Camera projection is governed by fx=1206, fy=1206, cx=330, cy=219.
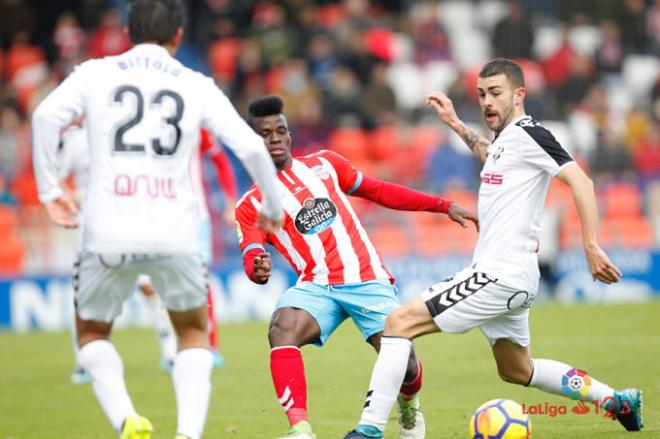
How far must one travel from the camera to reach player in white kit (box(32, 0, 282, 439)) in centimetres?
621

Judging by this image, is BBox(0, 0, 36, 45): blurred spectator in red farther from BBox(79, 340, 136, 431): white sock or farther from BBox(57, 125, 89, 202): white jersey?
BBox(79, 340, 136, 431): white sock

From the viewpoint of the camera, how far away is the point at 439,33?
923 inches

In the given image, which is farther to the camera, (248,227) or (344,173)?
(344,173)

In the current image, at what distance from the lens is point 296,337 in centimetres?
761

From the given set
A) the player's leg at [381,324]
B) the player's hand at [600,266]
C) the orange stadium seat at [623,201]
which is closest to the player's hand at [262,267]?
the player's leg at [381,324]

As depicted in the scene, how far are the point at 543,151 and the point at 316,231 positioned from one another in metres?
1.71

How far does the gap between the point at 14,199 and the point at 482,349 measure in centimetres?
882

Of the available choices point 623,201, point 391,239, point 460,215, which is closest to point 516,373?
point 460,215

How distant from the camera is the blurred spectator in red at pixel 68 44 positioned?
2278 centimetres

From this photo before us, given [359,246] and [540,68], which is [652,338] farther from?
[540,68]

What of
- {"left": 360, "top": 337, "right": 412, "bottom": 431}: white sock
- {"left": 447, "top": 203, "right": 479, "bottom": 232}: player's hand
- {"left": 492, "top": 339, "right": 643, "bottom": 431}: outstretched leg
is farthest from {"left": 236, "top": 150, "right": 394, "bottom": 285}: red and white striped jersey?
{"left": 492, "top": 339, "right": 643, "bottom": 431}: outstretched leg

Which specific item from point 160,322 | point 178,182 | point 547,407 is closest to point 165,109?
point 178,182

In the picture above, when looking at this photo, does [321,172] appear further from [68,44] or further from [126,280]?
[68,44]

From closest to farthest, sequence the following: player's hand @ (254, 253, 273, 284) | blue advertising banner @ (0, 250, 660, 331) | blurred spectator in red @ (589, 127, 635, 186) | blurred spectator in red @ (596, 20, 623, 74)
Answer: player's hand @ (254, 253, 273, 284)
blue advertising banner @ (0, 250, 660, 331)
blurred spectator in red @ (589, 127, 635, 186)
blurred spectator in red @ (596, 20, 623, 74)
